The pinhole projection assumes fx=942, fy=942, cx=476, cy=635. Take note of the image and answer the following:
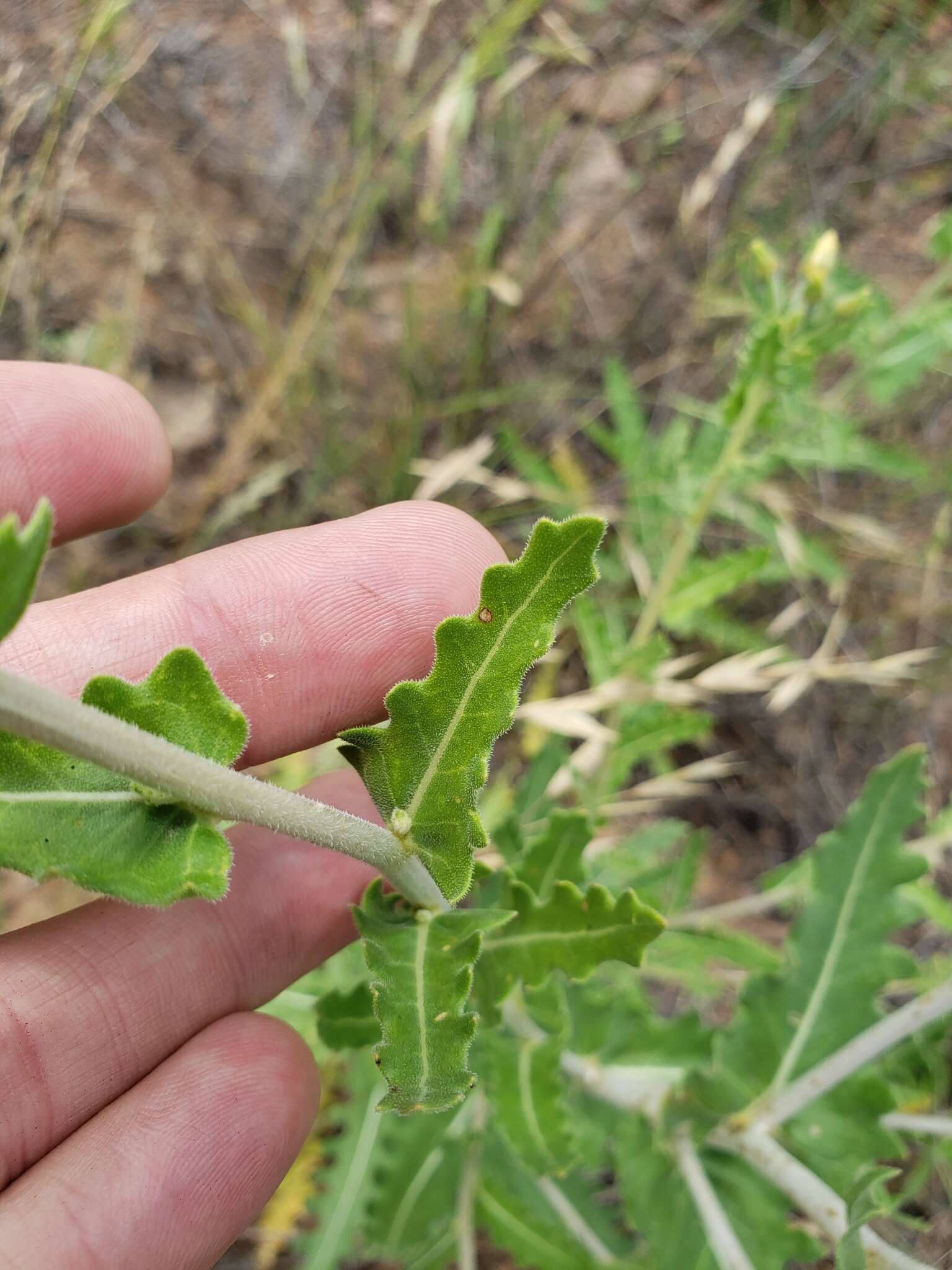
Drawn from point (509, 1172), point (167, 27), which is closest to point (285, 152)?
point (167, 27)

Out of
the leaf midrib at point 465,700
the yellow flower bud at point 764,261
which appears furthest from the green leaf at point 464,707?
the yellow flower bud at point 764,261

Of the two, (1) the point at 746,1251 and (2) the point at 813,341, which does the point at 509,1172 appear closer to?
(1) the point at 746,1251

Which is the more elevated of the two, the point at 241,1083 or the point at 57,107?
the point at 57,107

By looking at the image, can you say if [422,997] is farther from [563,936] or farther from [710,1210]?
[710,1210]

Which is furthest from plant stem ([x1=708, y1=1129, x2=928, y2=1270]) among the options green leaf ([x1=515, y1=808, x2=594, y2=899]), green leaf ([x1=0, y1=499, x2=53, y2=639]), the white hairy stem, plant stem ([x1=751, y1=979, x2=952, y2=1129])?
green leaf ([x1=0, y1=499, x2=53, y2=639])

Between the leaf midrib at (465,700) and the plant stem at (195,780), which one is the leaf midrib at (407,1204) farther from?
the leaf midrib at (465,700)

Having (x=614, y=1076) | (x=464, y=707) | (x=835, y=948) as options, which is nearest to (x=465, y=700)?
(x=464, y=707)

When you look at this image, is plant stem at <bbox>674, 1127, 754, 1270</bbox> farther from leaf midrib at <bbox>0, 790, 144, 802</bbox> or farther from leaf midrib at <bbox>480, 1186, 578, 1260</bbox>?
leaf midrib at <bbox>0, 790, 144, 802</bbox>
